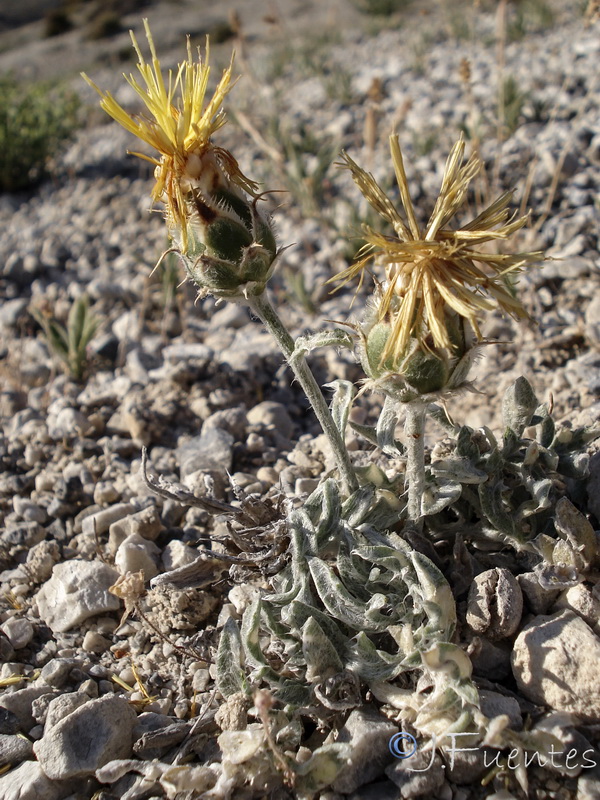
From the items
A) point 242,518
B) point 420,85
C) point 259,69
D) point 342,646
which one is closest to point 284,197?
point 420,85

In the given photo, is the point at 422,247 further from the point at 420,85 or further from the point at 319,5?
the point at 319,5

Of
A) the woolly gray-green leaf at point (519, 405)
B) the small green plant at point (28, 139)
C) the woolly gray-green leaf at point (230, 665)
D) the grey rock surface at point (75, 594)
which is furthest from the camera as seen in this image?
the small green plant at point (28, 139)

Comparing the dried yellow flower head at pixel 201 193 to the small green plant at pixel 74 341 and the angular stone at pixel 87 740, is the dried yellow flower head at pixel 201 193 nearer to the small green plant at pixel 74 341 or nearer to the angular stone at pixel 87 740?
the angular stone at pixel 87 740

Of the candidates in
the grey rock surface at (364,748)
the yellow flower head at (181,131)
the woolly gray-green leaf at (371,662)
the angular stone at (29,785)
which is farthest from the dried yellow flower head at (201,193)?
the angular stone at (29,785)

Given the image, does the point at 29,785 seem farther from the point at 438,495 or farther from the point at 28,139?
the point at 28,139

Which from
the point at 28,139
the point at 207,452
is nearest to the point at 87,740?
the point at 207,452

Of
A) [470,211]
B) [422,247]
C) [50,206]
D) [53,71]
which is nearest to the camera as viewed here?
[422,247]
